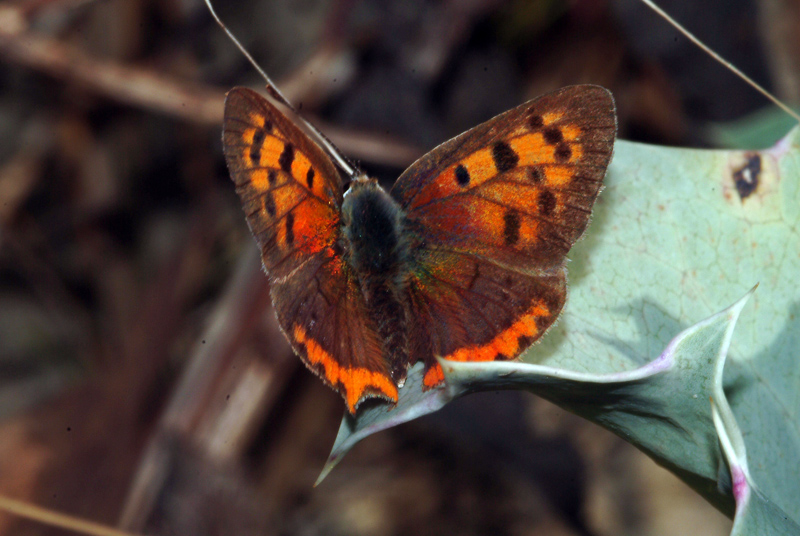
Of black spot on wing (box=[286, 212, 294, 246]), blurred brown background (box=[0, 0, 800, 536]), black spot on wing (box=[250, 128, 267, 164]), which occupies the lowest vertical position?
blurred brown background (box=[0, 0, 800, 536])

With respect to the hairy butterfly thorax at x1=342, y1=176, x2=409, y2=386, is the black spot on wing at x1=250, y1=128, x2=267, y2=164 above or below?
above

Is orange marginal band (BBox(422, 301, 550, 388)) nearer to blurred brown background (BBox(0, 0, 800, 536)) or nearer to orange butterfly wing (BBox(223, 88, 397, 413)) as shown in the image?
orange butterfly wing (BBox(223, 88, 397, 413))

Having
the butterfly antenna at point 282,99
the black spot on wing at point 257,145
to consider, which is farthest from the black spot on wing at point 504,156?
the black spot on wing at point 257,145

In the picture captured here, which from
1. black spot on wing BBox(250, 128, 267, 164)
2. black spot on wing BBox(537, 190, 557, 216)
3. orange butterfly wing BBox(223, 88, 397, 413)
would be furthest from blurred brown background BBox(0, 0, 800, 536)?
black spot on wing BBox(537, 190, 557, 216)

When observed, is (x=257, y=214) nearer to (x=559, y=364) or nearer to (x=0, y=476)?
(x=559, y=364)

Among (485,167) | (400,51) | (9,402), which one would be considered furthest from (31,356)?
(485,167)

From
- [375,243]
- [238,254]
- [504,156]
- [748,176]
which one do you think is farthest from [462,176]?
[238,254]

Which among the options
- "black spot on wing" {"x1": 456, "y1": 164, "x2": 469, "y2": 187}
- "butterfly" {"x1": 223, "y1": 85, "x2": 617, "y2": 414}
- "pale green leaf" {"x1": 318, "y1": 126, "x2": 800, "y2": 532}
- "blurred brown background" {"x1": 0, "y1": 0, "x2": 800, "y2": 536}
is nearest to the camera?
"pale green leaf" {"x1": 318, "y1": 126, "x2": 800, "y2": 532}
